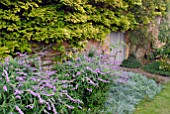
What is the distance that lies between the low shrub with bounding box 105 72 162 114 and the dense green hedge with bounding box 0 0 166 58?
136cm

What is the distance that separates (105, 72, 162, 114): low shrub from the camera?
375cm

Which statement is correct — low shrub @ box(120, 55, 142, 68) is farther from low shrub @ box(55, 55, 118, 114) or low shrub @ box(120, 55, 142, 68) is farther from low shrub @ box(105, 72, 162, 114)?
low shrub @ box(55, 55, 118, 114)

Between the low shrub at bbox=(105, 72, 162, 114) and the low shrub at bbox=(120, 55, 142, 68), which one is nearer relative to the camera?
the low shrub at bbox=(105, 72, 162, 114)

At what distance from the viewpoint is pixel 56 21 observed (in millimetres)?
4551

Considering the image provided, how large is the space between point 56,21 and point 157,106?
2.64 meters

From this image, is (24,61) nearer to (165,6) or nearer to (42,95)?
(42,95)

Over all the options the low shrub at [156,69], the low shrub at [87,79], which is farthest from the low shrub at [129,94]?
the low shrub at [156,69]

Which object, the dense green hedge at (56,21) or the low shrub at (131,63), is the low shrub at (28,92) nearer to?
the dense green hedge at (56,21)

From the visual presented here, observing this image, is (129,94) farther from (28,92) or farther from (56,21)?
(28,92)

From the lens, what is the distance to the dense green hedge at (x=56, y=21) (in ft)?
13.2

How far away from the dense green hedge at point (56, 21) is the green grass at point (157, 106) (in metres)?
1.95

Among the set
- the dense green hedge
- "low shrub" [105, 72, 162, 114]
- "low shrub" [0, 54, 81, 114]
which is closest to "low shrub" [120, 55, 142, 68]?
the dense green hedge

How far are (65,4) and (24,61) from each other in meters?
1.63

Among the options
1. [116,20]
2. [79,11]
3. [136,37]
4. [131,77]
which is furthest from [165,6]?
[79,11]
